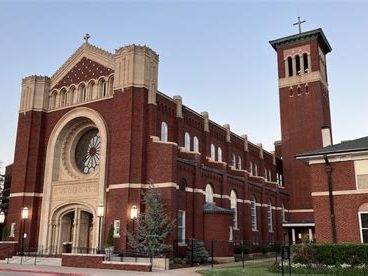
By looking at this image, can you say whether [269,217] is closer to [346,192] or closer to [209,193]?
[209,193]

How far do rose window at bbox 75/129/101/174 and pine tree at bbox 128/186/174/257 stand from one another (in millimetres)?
9950

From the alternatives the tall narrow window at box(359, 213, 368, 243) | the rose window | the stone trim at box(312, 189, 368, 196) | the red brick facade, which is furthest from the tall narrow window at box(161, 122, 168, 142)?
the tall narrow window at box(359, 213, 368, 243)

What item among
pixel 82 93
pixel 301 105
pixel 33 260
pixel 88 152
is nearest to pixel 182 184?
pixel 88 152

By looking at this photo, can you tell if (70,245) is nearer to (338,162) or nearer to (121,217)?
(121,217)

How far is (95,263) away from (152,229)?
14.6 feet

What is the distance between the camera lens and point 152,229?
100 feet

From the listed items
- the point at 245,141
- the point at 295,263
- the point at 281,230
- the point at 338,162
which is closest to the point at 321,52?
the point at 245,141

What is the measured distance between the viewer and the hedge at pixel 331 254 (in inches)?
844

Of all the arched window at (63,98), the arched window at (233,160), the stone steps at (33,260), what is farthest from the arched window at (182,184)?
the arched window at (233,160)

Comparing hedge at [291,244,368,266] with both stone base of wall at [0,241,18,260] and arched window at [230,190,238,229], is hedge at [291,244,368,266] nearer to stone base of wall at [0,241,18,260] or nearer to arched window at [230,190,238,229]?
arched window at [230,190,238,229]

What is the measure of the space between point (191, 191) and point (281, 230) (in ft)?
77.9

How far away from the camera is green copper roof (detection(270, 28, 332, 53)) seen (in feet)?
211

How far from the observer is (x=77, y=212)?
3822 centimetres

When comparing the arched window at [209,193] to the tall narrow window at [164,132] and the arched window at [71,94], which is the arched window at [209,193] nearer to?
the tall narrow window at [164,132]
